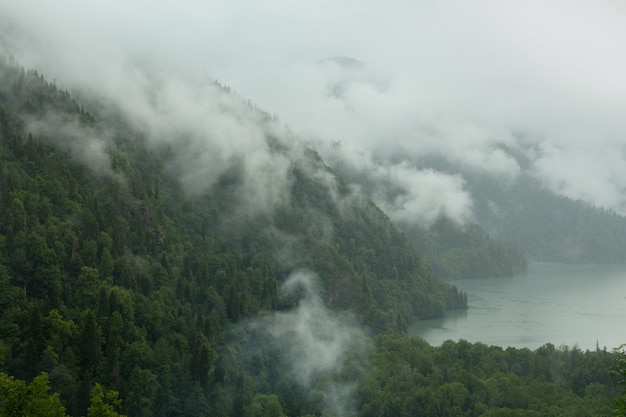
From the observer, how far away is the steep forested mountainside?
80.8m

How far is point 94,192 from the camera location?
110 meters

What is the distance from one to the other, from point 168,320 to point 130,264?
10003 mm

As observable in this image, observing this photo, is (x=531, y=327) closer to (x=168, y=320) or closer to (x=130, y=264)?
(x=168, y=320)

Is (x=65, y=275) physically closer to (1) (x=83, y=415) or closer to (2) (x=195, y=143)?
(1) (x=83, y=415)

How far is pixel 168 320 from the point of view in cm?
10106

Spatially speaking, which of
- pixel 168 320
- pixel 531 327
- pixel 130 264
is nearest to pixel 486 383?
pixel 168 320

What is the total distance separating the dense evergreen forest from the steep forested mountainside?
0.87ft

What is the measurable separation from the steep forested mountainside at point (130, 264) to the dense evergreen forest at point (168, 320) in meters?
0.26

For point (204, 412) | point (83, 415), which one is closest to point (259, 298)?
point (204, 412)

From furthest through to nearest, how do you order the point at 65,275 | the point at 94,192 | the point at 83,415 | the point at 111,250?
1. the point at 94,192
2. the point at 111,250
3. the point at 65,275
4. the point at 83,415

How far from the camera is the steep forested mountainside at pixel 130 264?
265 feet

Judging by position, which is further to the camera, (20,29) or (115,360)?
(20,29)

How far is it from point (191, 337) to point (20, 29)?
103 m

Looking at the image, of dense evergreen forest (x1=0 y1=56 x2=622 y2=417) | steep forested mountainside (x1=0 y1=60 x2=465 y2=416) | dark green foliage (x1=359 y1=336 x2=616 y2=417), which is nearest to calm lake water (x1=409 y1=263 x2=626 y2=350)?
steep forested mountainside (x1=0 y1=60 x2=465 y2=416)
